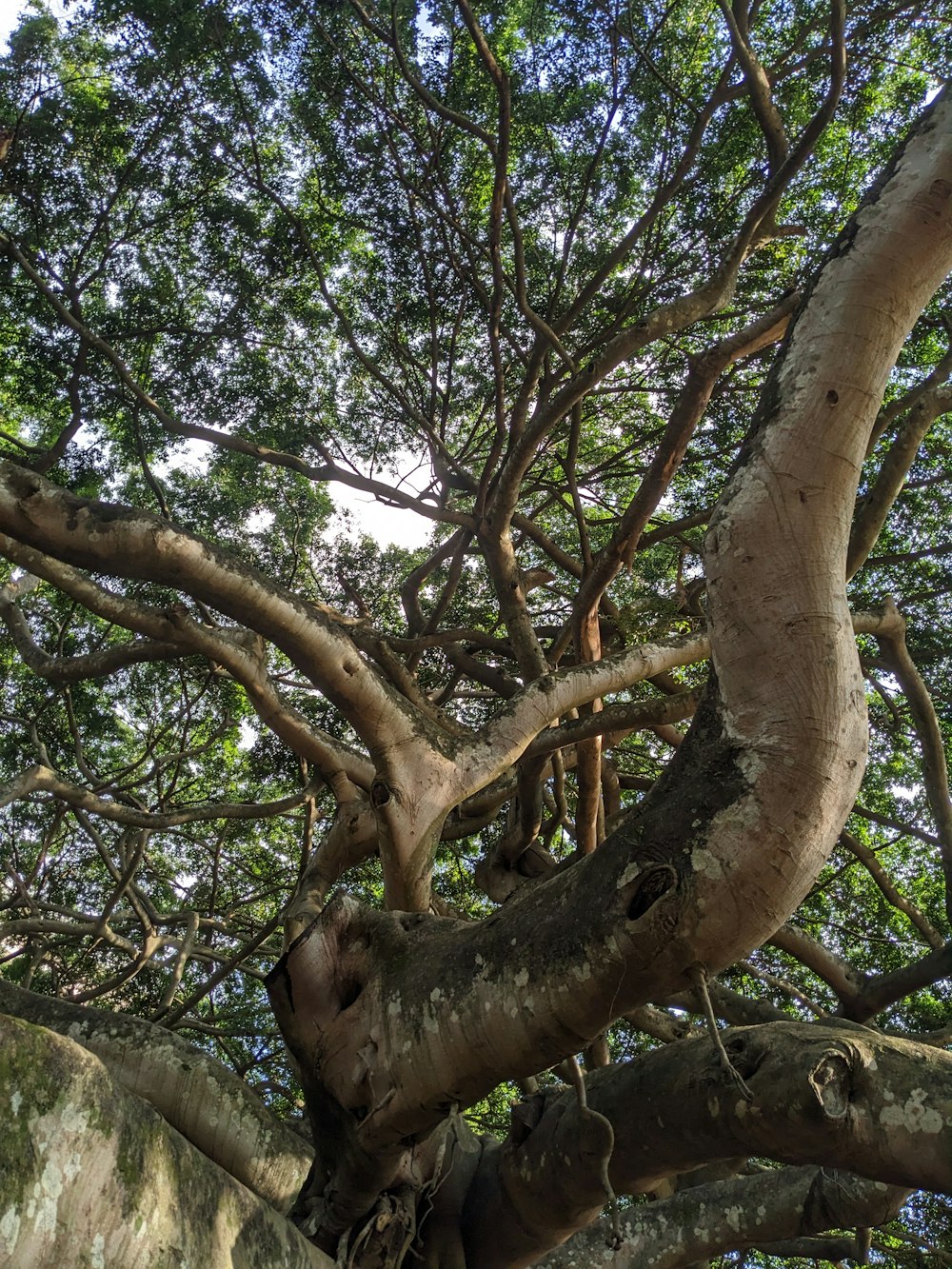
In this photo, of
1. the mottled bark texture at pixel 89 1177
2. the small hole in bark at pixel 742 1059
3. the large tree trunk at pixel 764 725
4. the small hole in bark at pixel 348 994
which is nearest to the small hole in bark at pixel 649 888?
the large tree trunk at pixel 764 725

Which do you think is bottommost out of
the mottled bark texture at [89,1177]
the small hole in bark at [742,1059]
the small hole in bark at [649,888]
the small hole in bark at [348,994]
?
the mottled bark texture at [89,1177]

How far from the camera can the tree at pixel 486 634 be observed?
2.49 meters

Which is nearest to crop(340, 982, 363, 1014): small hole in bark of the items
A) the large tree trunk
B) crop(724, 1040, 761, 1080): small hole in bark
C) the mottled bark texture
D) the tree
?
the tree

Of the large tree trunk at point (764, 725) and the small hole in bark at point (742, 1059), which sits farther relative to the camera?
the small hole in bark at point (742, 1059)

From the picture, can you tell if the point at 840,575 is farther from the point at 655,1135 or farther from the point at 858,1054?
the point at 655,1135

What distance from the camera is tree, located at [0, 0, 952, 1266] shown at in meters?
2.49

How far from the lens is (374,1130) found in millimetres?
3053

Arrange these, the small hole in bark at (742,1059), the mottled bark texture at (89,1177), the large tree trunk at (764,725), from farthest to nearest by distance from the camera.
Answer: the small hole in bark at (742,1059) → the large tree trunk at (764,725) → the mottled bark texture at (89,1177)

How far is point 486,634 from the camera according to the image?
7809 mm

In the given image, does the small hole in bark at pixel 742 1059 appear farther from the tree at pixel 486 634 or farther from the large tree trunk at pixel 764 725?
the large tree trunk at pixel 764 725

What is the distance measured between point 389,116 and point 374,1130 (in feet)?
22.5

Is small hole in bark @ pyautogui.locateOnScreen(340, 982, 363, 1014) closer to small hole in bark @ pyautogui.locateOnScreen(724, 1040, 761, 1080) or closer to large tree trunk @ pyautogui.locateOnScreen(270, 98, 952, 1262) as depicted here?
large tree trunk @ pyautogui.locateOnScreen(270, 98, 952, 1262)

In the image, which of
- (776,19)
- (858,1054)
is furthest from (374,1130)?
(776,19)

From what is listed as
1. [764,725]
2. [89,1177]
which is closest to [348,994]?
[89,1177]
